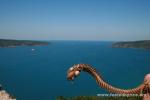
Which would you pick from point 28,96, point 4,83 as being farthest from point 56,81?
point 28,96

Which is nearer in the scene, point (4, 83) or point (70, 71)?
point (70, 71)

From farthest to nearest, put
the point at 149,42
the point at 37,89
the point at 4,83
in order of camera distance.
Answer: the point at 149,42
the point at 4,83
the point at 37,89

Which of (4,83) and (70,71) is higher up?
(70,71)

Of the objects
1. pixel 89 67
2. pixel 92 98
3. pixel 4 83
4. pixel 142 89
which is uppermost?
pixel 89 67

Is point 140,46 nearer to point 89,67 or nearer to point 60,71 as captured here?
point 60,71

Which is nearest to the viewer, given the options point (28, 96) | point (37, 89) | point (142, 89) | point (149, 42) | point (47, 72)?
point (142, 89)

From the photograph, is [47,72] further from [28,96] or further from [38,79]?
[28,96]
